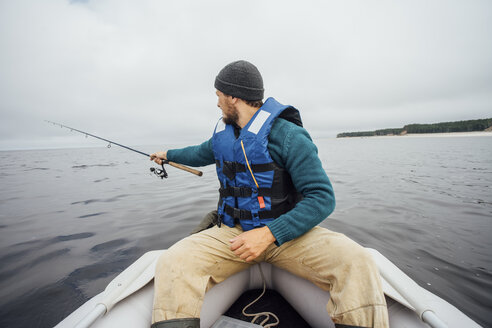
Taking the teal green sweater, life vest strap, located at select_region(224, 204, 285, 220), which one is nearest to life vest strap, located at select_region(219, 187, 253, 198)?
life vest strap, located at select_region(224, 204, 285, 220)

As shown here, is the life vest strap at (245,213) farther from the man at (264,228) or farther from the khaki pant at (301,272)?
the khaki pant at (301,272)

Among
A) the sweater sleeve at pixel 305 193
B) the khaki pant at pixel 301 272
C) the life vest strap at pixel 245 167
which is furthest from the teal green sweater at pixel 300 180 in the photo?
the khaki pant at pixel 301 272

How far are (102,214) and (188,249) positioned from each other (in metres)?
6.30

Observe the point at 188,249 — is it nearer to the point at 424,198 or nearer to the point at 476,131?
the point at 424,198

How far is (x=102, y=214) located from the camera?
21.7ft

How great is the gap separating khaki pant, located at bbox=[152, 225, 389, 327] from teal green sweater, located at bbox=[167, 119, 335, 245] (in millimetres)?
234

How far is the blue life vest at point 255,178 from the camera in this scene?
2.19m

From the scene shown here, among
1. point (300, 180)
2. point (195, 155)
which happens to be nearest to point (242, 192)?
point (300, 180)

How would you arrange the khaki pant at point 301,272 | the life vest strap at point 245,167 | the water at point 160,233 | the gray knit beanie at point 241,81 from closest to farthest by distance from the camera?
the khaki pant at point 301,272
the life vest strap at point 245,167
the gray knit beanie at point 241,81
the water at point 160,233

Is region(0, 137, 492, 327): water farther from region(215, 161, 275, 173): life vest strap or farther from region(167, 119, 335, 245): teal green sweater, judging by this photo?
region(215, 161, 275, 173): life vest strap

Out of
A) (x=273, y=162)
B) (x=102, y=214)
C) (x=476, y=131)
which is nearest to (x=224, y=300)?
→ (x=273, y=162)

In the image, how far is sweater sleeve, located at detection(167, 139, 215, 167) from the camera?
10.8 ft

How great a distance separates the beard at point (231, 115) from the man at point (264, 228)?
0.01m

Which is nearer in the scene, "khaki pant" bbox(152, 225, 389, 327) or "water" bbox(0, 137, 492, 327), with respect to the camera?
"khaki pant" bbox(152, 225, 389, 327)
